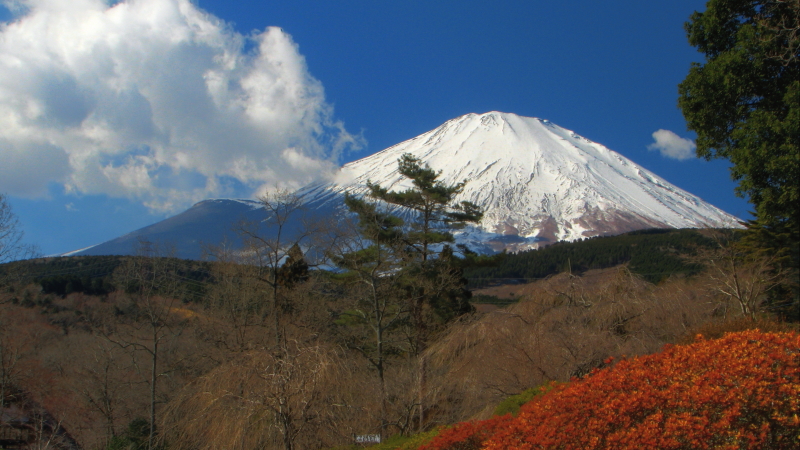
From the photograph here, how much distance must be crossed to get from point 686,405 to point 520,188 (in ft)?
448

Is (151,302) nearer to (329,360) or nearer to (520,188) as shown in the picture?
(329,360)

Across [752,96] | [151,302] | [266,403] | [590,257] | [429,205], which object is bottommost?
[266,403]

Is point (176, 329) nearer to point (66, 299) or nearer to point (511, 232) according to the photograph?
point (66, 299)

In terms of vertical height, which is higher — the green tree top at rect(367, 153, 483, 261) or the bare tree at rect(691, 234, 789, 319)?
the green tree top at rect(367, 153, 483, 261)

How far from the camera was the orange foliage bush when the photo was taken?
4.31m

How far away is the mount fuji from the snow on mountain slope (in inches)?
10.0

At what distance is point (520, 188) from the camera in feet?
452

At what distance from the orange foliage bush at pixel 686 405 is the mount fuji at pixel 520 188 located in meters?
107

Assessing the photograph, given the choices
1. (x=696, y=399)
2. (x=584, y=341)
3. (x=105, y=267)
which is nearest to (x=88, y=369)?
(x=584, y=341)

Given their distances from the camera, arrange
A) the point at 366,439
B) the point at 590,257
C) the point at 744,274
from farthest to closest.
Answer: the point at 590,257 → the point at 744,274 → the point at 366,439

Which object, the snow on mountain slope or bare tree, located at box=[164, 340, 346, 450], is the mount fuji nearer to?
the snow on mountain slope

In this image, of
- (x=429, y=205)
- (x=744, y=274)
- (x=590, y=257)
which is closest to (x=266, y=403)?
(x=429, y=205)

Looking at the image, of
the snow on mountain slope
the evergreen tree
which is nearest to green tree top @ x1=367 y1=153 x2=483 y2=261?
the evergreen tree

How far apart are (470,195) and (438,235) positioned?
10423 cm
